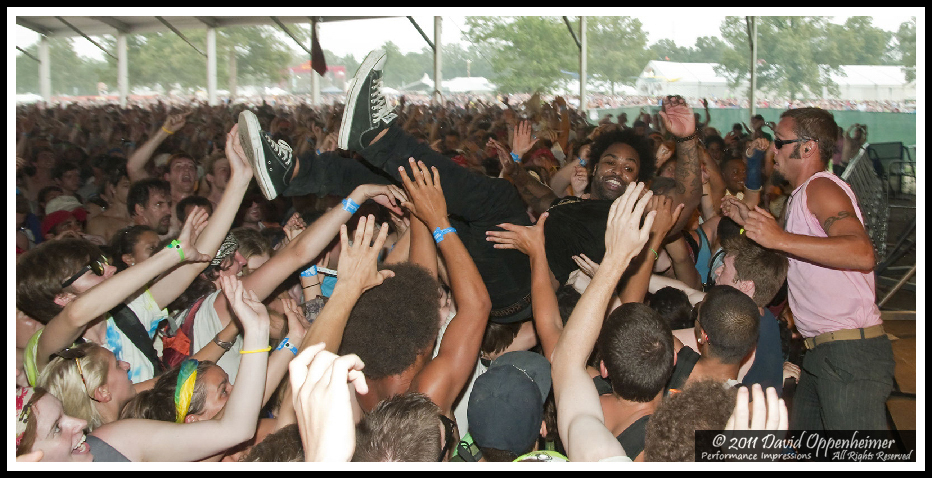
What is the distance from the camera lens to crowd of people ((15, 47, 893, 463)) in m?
1.76

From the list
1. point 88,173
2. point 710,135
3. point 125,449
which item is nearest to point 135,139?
point 88,173

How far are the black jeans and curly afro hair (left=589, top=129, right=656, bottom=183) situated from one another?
114 centimetres

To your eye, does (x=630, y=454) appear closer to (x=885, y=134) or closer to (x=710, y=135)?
(x=710, y=135)

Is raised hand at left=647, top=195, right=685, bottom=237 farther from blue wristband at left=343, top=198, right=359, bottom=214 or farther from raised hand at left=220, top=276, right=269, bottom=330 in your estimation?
raised hand at left=220, top=276, right=269, bottom=330

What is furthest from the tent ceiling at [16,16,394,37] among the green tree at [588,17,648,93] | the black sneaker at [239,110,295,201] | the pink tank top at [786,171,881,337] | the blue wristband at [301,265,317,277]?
the pink tank top at [786,171,881,337]

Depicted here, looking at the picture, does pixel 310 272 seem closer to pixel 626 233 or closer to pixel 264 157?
pixel 264 157

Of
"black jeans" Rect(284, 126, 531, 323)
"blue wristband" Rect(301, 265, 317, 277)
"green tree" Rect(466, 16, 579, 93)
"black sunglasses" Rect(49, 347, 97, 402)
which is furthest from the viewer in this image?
"green tree" Rect(466, 16, 579, 93)

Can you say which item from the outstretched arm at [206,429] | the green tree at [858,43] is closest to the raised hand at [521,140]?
the outstretched arm at [206,429]

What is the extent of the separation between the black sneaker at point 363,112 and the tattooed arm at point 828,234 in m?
1.51

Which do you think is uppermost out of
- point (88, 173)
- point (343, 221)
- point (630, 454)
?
point (88, 173)

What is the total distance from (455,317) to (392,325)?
220 mm

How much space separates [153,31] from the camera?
43.1 feet

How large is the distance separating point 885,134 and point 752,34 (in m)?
2.23

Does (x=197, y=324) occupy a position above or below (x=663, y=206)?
below
